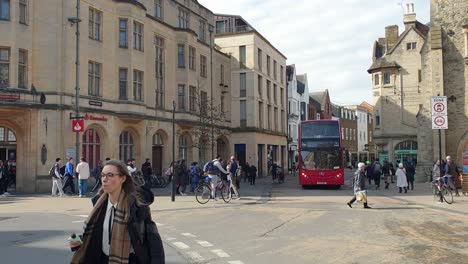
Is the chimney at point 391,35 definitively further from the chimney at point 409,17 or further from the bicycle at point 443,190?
the bicycle at point 443,190

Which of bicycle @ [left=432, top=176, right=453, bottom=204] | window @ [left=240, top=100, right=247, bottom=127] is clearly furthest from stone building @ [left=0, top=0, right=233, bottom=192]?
bicycle @ [left=432, top=176, right=453, bottom=204]

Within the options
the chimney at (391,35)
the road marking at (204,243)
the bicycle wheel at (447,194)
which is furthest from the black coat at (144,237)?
the chimney at (391,35)

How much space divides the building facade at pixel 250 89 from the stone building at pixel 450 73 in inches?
737

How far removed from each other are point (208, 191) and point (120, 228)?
15629 mm

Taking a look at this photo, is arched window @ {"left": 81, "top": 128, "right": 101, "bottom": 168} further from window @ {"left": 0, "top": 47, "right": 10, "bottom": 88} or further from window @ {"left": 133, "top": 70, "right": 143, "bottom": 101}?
window @ {"left": 0, "top": 47, "right": 10, "bottom": 88}

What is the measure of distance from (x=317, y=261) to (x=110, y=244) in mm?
5201

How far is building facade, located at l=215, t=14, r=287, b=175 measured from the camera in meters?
48.3

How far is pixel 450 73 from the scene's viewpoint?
33000 mm

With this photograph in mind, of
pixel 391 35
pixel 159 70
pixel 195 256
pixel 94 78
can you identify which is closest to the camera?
pixel 195 256

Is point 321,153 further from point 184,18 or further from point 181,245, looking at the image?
point 181,245

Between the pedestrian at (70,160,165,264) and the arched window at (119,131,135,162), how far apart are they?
1062 inches

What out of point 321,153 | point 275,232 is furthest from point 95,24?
point 275,232

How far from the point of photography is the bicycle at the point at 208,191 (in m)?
19.0

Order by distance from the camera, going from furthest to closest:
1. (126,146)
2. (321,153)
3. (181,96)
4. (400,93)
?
(400,93) → (181,96) → (126,146) → (321,153)
